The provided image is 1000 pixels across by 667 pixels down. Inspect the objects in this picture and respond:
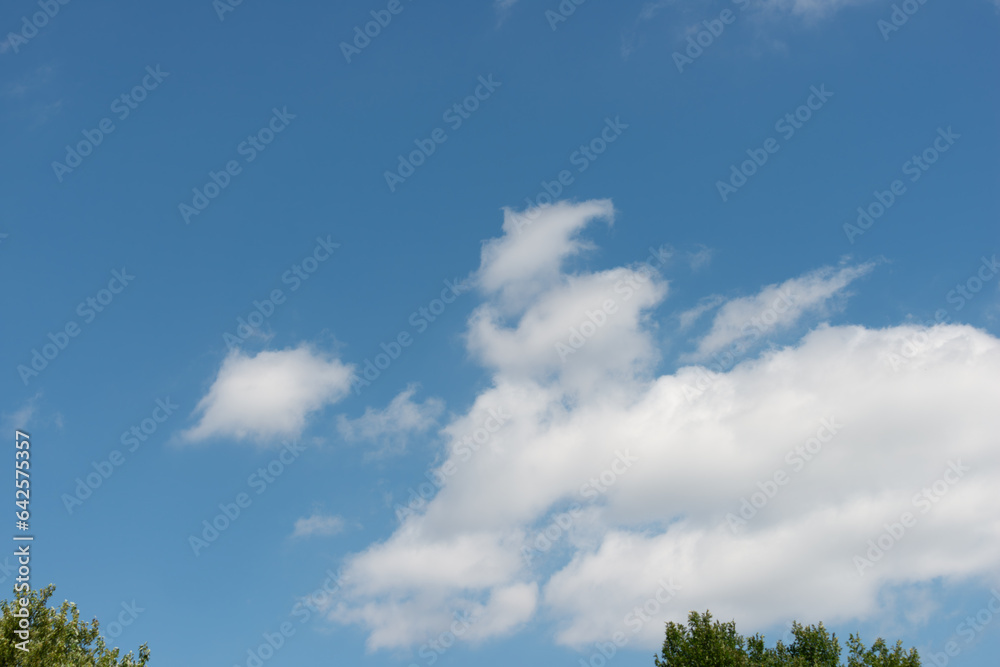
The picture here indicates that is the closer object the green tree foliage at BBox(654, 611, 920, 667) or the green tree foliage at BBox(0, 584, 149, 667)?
the green tree foliage at BBox(0, 584, 149, 667)

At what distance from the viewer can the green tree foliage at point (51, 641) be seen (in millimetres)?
35969

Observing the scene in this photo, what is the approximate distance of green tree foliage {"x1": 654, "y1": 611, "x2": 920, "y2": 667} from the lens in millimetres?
59750

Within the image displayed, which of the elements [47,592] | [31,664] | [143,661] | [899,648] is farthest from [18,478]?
[899,648]

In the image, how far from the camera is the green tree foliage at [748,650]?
59750 mm

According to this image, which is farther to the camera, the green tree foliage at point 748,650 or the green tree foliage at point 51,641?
the green tree foliage at point 748,650

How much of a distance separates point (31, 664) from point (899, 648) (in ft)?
203

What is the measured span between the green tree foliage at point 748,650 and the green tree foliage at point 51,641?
44.2m

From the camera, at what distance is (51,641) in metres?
38.6

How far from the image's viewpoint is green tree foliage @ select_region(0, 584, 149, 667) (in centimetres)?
3597

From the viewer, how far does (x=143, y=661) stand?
45.0 metres

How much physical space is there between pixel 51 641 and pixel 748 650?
61.7m

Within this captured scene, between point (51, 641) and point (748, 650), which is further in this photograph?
point (748, 650)

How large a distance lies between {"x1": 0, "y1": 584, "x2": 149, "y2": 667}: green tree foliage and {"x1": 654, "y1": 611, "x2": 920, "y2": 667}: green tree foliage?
44154 millimetres

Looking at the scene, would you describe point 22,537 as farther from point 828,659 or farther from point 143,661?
point 828,659
